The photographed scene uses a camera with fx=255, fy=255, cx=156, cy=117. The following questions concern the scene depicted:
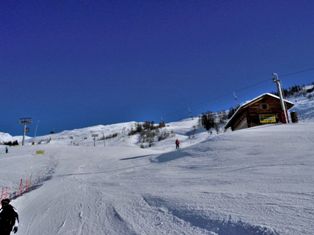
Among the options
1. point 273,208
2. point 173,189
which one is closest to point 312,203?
point 273,208

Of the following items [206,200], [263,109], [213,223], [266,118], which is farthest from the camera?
[263,109]

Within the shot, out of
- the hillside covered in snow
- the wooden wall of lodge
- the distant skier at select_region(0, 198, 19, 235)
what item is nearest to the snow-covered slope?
the hillside covered in snow

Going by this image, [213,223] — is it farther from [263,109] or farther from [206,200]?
[263,109]

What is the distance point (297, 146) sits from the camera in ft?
42.1

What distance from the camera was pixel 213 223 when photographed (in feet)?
19.0

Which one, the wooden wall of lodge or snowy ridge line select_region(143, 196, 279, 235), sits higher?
the wooden wall of lodge

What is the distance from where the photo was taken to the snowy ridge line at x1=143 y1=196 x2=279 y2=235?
5.01 meters

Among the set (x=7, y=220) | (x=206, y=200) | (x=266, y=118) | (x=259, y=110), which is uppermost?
(x=259, y=110)

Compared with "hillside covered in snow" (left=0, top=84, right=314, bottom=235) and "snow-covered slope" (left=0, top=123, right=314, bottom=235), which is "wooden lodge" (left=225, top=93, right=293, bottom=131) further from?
"snow-covered slope" (left=0, top=123, right=314, bottom=235)

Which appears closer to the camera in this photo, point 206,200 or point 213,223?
point 213,223

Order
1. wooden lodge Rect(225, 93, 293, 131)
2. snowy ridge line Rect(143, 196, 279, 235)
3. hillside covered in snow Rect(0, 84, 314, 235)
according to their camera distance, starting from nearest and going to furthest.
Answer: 1. snowy ridge line Rect(143, 196, 279, 235)
2. hillside covered in snow Rect(0, 84, 314, 235)
3. wooden lodge Rect(225, 93, 293, 131)

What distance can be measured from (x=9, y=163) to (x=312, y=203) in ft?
93.9

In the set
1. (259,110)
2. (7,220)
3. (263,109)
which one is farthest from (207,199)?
(263,109)

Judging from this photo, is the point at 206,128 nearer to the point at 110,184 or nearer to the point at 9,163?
the point at 9,163
